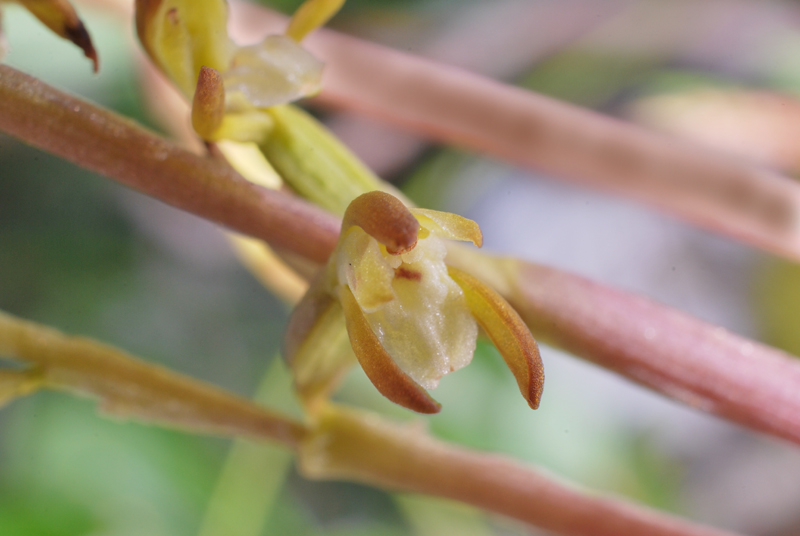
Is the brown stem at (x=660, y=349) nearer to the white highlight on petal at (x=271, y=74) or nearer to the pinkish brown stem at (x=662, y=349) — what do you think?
the pinkish brown stem at (x=662, y=349)

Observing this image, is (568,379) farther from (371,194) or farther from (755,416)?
(371,194)

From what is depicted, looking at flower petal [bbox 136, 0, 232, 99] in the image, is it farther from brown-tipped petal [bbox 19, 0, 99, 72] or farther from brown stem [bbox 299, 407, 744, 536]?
brown stem [bbox 299, 407, 744, 536]

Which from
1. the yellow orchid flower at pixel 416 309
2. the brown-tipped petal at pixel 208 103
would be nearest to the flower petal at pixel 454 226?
the yellow orchid flower at pixel 416 309

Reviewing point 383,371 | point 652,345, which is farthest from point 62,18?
point 652,345

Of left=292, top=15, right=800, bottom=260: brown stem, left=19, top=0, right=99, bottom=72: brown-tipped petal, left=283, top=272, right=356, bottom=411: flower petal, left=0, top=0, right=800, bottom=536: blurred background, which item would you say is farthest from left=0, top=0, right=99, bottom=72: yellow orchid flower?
left=0, top=0, right=800, bottom=536: blurred background

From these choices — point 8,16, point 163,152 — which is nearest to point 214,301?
point 8,16

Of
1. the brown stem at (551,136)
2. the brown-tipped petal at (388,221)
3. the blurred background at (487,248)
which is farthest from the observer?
the blurred background at (487,248)
